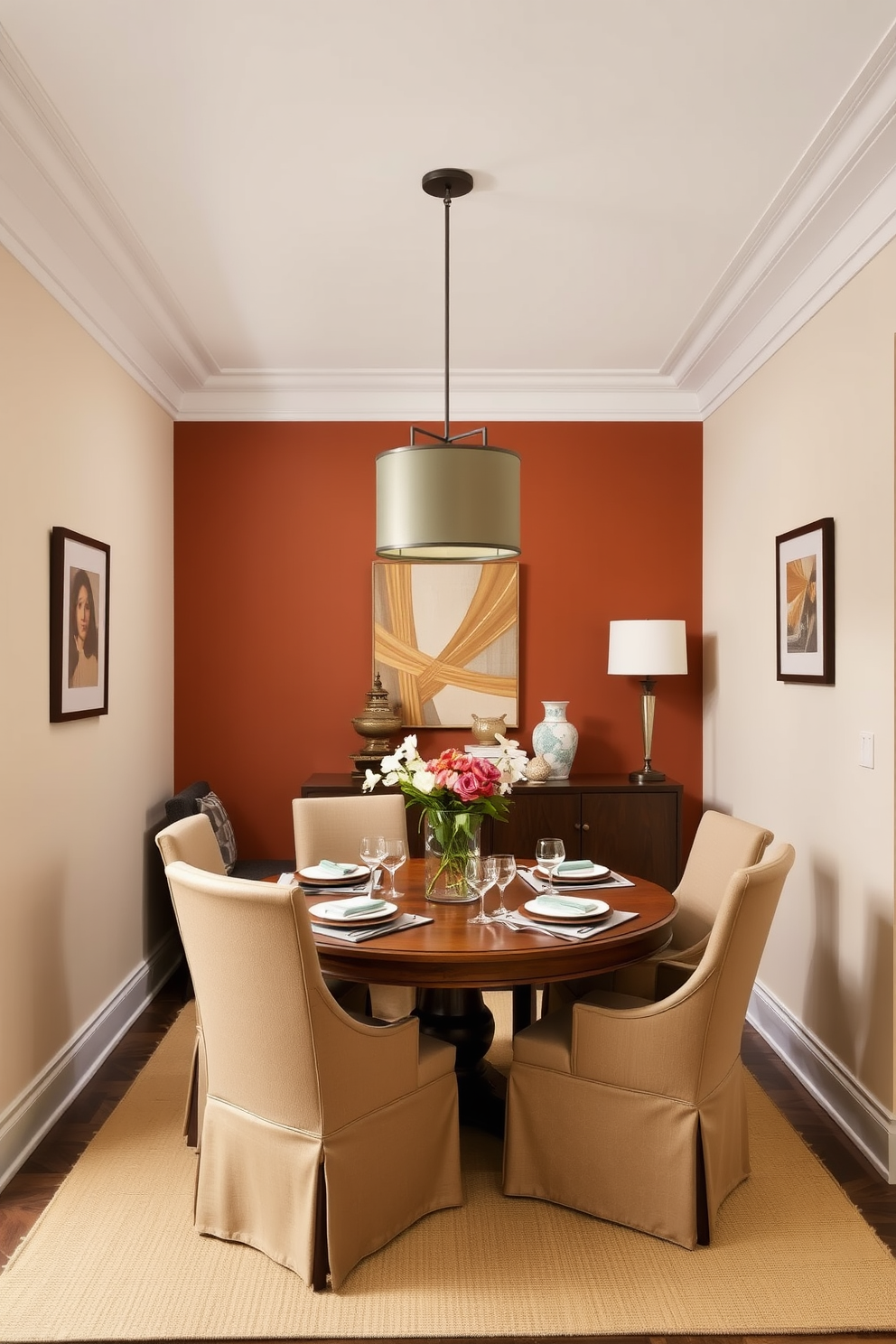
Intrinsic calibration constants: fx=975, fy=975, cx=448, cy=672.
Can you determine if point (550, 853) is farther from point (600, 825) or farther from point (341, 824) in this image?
point (600, 825)

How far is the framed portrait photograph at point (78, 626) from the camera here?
3.20 metres

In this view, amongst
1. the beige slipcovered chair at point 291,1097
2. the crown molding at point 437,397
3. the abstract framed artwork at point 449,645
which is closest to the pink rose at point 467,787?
the beige slipcovered chair at point 291,1097

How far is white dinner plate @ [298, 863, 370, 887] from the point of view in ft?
10.1

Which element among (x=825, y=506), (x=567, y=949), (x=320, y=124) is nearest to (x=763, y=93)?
(x=320, y=124)

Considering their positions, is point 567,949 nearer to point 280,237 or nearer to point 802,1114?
point 802,1114

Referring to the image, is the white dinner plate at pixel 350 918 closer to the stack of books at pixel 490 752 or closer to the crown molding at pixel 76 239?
the stack of books at pixel 490 752

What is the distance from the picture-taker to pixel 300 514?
4.88 m

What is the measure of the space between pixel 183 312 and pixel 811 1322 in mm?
3827

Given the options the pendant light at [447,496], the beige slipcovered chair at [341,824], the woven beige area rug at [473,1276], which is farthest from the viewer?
the beige slipcovered chair at [341,824]

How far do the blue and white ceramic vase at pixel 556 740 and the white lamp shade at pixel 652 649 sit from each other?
1.10ft

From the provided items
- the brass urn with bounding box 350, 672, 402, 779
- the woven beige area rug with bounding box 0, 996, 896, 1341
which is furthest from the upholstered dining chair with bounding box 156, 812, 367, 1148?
the brass urn with bounding box 350, 672, 402, 779

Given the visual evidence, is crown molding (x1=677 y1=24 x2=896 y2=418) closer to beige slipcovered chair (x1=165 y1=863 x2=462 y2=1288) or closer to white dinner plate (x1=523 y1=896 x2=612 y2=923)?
white dinner plate (x1=523 y1=896 x2=612 y2=923)

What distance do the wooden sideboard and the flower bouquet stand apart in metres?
1.47

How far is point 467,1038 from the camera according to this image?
10.2ft
